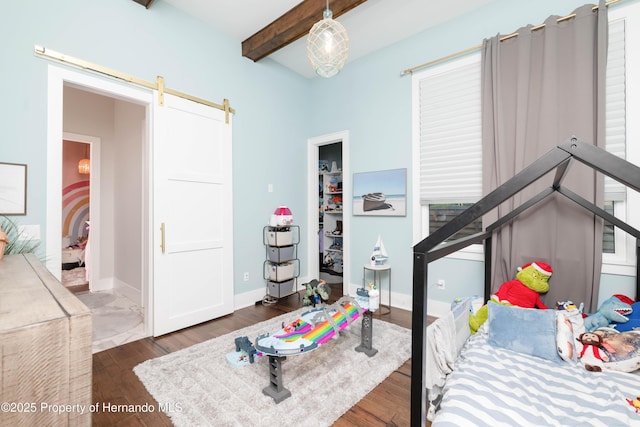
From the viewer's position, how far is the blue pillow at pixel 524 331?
157 cm

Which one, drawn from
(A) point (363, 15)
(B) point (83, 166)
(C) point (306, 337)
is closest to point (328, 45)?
(A) point (363, 15)

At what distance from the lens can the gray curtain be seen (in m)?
2.09

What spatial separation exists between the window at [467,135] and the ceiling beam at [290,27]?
1123 mm

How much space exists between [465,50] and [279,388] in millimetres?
3195

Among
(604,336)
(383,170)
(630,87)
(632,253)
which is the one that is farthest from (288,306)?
(630,87)

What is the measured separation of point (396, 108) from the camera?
10.7 ft

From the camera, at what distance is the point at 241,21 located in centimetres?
296

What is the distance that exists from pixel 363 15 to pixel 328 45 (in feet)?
4.82

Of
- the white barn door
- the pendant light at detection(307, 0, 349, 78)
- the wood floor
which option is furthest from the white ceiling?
the wood floor

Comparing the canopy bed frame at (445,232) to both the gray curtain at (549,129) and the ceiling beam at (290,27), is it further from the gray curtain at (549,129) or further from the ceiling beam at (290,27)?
the ceiling beam at (290,27)

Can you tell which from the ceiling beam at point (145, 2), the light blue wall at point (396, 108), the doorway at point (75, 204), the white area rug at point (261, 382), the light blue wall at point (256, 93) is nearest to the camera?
the white area rug at point (261, 382)

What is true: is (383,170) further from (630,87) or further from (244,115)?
Answer: (630,87)

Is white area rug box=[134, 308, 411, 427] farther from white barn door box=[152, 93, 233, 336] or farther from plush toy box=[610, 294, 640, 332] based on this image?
plush toy box=[610, 294, 640, 332]

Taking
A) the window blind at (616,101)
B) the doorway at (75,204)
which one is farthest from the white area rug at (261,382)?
the doorway at (75,204)
